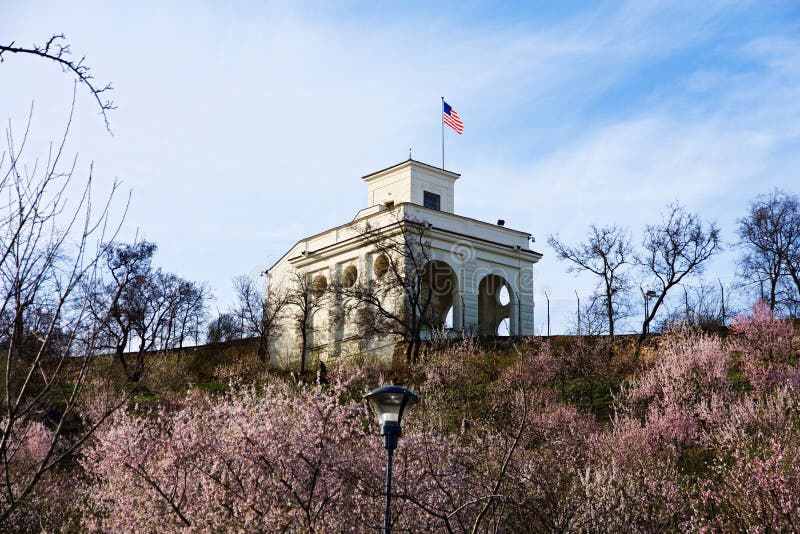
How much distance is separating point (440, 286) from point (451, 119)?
7.39 metres

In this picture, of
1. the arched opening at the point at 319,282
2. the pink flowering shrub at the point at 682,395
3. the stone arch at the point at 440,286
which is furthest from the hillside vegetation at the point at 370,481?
the arched opening at the point at 319,282

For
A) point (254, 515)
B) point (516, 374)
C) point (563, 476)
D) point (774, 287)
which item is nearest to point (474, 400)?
point (516, 374)

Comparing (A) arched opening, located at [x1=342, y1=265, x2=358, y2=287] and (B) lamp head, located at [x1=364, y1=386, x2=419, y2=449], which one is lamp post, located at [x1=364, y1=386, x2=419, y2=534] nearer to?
(B) lamp head, located at [x1=364, y1=386, x2=419, y2=449]

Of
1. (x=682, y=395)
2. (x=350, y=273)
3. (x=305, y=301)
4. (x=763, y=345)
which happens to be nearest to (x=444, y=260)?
(x=350, y=273)

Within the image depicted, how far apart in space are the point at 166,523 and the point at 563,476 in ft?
17.9

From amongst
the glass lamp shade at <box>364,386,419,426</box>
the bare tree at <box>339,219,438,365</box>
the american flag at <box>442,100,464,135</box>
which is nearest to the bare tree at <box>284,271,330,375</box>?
the bare tree at <box>339,219,438,365</box>

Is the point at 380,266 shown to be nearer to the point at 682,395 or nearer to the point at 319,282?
the point at 319,282

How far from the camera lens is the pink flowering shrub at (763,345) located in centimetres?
2236

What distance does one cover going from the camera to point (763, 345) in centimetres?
2503

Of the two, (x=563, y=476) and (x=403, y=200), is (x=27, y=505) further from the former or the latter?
(x=403, y=200)

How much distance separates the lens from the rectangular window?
38.6 meters

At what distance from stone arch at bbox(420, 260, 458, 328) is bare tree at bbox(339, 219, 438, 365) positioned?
123 centimetres

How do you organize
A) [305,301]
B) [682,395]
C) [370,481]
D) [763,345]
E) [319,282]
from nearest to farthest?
[370,481]
[682,395]
[763,345]
[305,301]
[319,282]

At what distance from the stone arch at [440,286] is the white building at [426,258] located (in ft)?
0.19
